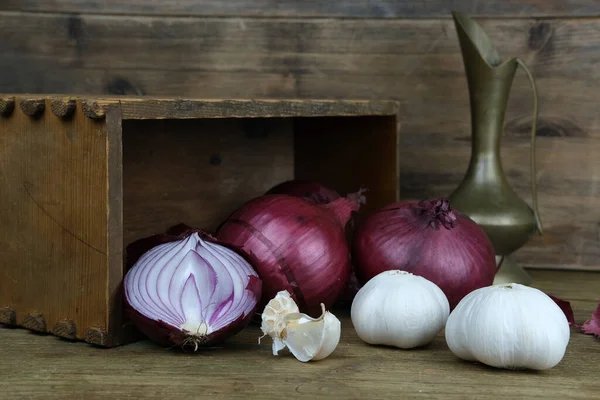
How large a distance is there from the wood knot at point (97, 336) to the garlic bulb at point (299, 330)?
6.9 inches

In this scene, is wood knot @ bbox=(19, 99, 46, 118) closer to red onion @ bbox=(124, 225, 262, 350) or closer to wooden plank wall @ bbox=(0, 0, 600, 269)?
red onion @ bbox=(124, 225, 262, 350)

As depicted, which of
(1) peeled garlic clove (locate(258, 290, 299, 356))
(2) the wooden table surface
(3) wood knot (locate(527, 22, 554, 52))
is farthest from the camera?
(3) wood knot (locate(527, 22, 554, 52))

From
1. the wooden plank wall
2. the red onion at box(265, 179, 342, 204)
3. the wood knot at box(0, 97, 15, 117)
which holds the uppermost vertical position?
the wooden plank wall

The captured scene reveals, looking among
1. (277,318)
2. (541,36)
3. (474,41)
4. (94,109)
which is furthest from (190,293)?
(541,36)

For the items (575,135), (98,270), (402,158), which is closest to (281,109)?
(98,270)

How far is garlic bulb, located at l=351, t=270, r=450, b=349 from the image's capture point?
92 centimetres

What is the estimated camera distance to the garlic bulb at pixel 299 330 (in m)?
0.87

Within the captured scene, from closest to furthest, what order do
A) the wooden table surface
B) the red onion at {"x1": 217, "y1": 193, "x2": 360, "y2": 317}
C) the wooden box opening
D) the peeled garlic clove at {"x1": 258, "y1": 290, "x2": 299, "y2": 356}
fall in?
the wooden table surface
the peeled garlic clove at {"x1": 258, "y1": 290, "x2": 299, "y2": 356}
the red onion at {"x1": 217, "y1": 193, "x2": 360, "y2": 317}
the wooden box opening

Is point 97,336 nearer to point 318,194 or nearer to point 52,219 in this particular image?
point 52,219

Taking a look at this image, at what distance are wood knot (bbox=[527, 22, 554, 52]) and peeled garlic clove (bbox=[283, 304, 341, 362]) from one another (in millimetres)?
767

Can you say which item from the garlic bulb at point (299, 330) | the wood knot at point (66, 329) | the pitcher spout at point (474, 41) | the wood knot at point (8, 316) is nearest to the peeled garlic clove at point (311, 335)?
the garlic bulb at point (299, 330)

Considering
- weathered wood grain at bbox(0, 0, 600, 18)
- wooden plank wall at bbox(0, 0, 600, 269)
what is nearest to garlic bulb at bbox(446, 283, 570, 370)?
wooden plank wall at bbox(0, 0, 600, 269)

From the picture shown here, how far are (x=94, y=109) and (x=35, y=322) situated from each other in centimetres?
28

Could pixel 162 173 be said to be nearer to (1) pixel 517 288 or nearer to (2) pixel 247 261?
(2) pixel 247 261
